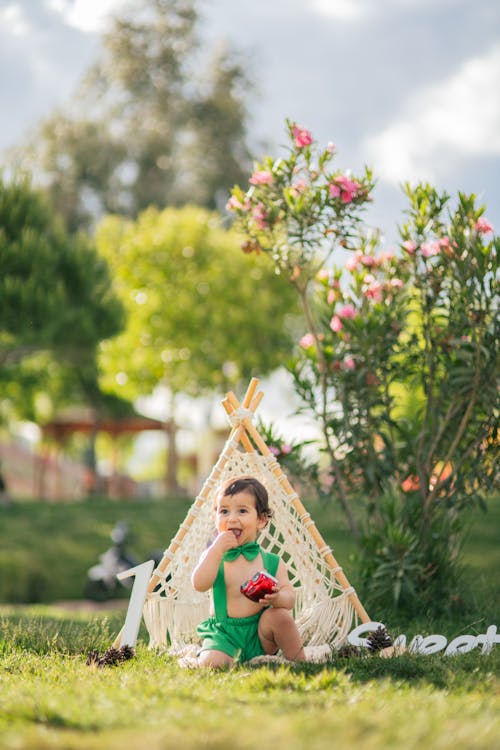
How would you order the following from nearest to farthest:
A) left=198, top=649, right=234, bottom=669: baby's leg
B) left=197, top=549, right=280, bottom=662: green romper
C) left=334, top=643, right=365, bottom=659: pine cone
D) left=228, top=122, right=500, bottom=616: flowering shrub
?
1. left=198, top=649, right=234, bottom=669: baby's leg
2. left=197, top=549, right=280, bottom=662: green romper
3. left=334, top=643, right=365, bottom=659: pine cone
4. left=228, top=122, right=500, bottom=616: flowering shrub

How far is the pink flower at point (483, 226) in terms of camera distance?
5.69 metres

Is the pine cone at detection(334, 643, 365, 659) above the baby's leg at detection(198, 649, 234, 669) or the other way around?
the other way around

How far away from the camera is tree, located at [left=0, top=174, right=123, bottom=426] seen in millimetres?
10797

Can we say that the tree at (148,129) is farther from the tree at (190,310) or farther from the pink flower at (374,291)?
the pink flower at (374,291)

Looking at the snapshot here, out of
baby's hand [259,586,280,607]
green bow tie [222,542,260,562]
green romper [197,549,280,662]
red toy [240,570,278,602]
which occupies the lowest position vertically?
green romper [197,549,280,662]

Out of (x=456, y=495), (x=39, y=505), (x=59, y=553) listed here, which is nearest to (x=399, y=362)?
(x=456, y=495)

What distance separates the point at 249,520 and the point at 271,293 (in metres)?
15.4

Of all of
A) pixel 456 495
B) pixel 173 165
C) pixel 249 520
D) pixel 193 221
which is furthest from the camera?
pixel 173 165

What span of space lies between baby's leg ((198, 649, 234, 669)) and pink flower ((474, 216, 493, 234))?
3.37 metres

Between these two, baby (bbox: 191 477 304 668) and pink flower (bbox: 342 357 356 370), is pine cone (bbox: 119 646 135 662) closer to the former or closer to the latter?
baby (bbox: 191 477 304 668)

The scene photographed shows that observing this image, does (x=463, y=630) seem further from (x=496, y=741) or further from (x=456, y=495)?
(x=496, y=741)

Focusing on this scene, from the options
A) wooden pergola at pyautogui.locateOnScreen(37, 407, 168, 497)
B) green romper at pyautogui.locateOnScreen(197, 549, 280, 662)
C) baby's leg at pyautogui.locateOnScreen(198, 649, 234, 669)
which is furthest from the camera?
wooden pergola at pyautogui.locateOnScreen(37, 407, 168, 497)

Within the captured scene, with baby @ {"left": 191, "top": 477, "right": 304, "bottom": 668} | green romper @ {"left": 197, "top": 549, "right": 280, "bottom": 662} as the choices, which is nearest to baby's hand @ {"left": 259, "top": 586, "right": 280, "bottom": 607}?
baby @ {"left": 191, "top": 477, "right": 304, "bottom": 668}

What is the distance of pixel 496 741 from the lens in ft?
7.63
